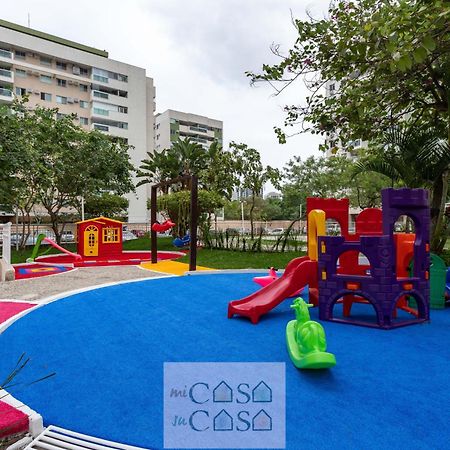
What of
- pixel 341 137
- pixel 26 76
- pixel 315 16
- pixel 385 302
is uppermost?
pixel 26 76

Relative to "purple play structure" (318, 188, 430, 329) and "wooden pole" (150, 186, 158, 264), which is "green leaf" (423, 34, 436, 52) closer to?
"purple play structure" (318, 188, 430, 329)

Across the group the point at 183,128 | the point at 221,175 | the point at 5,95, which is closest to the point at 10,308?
the point at 221,175

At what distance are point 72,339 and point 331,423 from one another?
3.35m

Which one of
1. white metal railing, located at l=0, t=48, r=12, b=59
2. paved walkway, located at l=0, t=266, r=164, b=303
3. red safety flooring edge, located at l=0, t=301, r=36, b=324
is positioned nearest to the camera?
red safety flooring edge, located at l=0, t=301, r=36, b=324

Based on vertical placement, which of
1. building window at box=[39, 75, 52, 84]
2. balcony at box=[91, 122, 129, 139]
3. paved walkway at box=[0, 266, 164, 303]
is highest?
building window at box=[39, 75, 52, 84]

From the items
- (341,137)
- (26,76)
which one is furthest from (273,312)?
(26,76)

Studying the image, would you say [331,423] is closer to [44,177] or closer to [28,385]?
[28,385]

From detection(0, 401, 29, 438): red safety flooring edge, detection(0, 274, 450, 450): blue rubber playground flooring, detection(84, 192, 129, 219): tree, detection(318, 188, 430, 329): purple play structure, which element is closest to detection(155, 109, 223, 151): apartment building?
detection(84, 192, 129, 219): tree

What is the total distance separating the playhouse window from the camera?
51.0ft

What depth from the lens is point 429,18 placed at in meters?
3.47

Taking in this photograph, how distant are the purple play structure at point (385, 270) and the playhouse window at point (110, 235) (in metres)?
12.1

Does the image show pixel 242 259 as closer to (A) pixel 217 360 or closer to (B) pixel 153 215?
(B) pixel 153 215

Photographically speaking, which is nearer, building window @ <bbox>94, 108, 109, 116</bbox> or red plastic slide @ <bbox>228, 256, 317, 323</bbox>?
red plastic slide @ <bbox>228, 256, 317, 323</bbox>

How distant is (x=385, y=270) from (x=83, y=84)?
144ft
